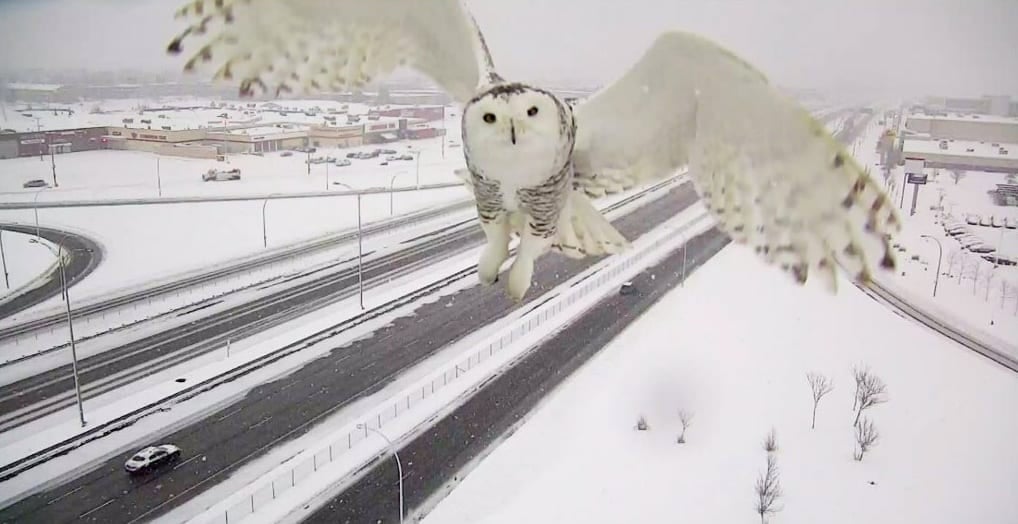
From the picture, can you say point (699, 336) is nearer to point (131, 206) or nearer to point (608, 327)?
point (608, 327)

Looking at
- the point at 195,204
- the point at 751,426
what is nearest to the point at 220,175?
the point at 195,204

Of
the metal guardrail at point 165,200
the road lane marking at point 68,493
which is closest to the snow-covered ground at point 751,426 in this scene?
the road lane marking at point 68,493

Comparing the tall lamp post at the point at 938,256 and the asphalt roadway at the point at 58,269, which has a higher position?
the tall lamp post at the point at 938,256

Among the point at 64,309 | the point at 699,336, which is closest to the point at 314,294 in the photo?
the point at 64,309

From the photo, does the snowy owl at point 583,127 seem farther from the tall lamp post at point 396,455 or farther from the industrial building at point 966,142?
the industrial building at point 966,142

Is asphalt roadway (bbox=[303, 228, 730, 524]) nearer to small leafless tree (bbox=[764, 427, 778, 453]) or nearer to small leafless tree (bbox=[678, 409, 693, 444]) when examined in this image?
small leafless tree (bbox=[678, 409, 693, 444])

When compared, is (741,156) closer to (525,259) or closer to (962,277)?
(525,259)
